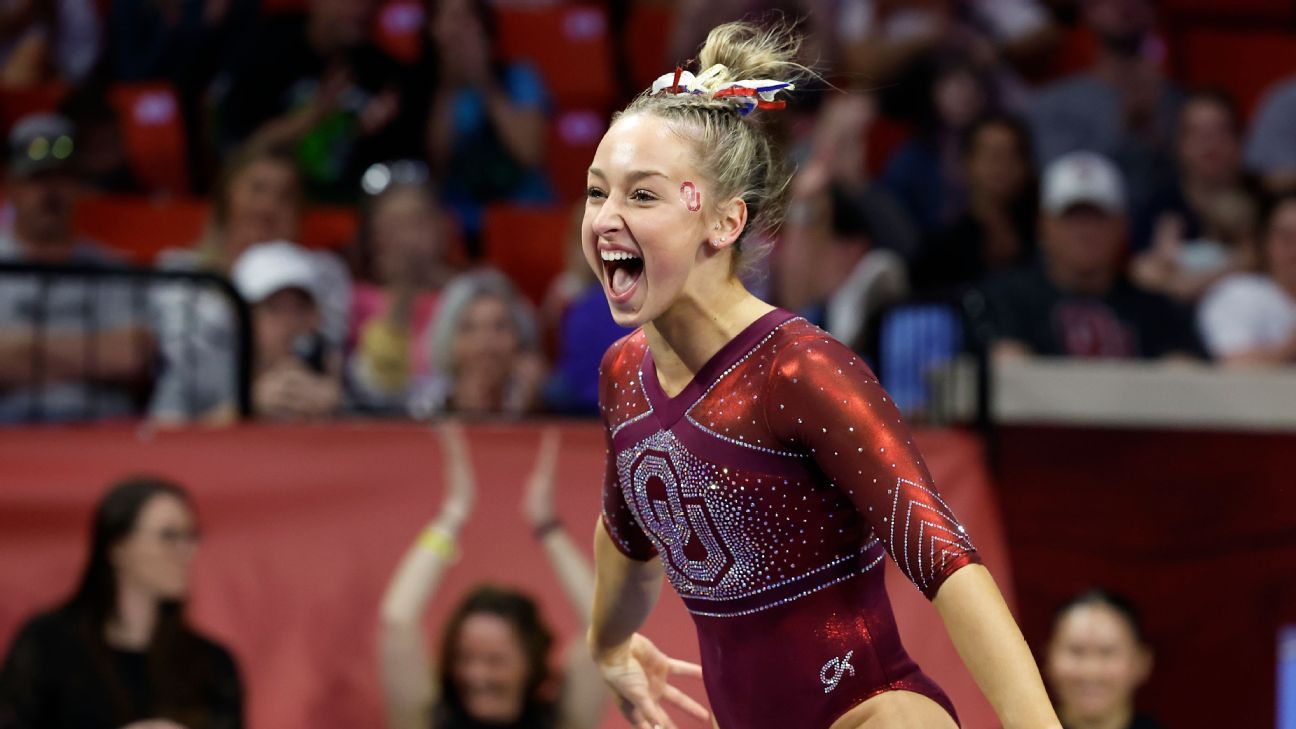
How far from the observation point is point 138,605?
460cm

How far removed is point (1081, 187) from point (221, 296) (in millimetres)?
3137

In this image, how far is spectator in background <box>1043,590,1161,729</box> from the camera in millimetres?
4715

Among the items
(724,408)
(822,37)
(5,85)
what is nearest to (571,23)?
(822,37)

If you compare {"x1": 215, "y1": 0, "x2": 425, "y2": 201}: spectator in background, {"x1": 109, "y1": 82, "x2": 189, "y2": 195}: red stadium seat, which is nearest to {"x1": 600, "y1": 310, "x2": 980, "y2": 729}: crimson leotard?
{"x1": 215, "y1": 0, "x2": 425, "y2": 201}: spectator in background

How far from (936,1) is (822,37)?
0.80 m

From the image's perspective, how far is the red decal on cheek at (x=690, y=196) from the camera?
2555mm

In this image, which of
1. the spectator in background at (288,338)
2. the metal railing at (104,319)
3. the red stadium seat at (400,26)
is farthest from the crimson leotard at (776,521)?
the red stadium seat at (400,26)

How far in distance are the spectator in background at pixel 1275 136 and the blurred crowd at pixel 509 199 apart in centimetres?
1

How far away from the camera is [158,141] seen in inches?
278

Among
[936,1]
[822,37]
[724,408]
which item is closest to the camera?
[724,408]

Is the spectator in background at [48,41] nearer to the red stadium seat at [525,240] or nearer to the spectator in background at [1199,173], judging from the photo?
the red stadium seat at [525,240]

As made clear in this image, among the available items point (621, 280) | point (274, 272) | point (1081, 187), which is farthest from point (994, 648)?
point (1081, 187)

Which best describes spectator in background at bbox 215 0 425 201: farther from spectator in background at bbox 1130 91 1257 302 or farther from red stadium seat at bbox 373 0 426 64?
spectator in background at bbox 1130 91 1257 302

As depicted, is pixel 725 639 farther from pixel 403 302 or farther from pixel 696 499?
pixel 403 302
